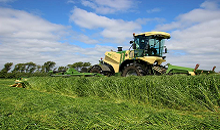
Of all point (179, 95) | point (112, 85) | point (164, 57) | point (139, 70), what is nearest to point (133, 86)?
point (112, 85)

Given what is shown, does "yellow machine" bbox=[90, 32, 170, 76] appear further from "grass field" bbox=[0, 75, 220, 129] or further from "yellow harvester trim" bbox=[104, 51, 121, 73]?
"grass field" bbox=[0, 75, 220, 129]

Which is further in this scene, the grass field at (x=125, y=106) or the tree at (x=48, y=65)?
the tree at (x=48, y=65)

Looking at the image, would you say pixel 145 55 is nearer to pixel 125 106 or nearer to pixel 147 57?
pixel 147 57

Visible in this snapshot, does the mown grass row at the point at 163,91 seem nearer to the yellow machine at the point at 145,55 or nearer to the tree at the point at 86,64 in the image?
the yellow machine at the point at 145,55

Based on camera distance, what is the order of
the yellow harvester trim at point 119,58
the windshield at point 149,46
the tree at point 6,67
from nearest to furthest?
the yellow harvester trim at point 119,58 < the windshield at point 149,46 < the tree at point 6,67

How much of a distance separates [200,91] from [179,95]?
648 millimetres

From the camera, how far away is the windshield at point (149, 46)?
11133 millimetres

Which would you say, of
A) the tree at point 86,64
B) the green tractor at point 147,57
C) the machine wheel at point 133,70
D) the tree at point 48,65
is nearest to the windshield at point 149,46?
the green tractor at point 147,57

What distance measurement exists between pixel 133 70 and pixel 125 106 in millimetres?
6254

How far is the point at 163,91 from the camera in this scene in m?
6.12

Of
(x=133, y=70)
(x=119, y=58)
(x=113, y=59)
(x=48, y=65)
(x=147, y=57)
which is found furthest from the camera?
(x=48, y=65)

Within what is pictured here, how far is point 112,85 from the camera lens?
766 centimetres

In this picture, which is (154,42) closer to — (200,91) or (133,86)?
(133,86)

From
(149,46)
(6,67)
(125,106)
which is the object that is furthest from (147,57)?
(6,67)
